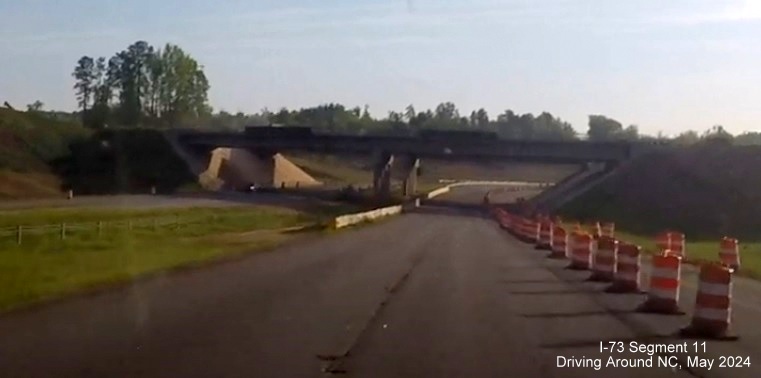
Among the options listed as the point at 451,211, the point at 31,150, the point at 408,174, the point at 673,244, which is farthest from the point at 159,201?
the point at 673,244

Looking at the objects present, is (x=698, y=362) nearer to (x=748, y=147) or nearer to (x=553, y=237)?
(x=553, y=237)

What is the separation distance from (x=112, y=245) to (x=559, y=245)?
13.9m

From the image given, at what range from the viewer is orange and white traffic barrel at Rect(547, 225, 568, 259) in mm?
40869

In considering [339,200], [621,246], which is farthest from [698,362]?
[339,200]

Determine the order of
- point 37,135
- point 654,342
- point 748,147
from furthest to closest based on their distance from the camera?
point 37,135 → point 748,147 → point 654,342

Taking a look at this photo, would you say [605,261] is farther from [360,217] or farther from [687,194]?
[687,194]

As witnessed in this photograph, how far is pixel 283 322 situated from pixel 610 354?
5286 millimetres

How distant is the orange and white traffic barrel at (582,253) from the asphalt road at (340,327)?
210 centimetres

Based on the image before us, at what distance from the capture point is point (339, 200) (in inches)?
4724

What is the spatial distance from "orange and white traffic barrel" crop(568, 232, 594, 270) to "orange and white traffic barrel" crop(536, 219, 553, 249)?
42.7ft

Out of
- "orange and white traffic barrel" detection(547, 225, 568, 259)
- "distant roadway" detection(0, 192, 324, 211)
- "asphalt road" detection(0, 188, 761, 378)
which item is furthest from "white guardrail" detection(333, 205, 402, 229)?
"asphalt road" detection(0, 188, 761, 378)

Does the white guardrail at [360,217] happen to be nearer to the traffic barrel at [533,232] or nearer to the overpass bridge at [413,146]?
the traffic barrel at [533,232]

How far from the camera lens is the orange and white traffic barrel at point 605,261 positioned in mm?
28172

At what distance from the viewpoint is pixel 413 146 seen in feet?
423
